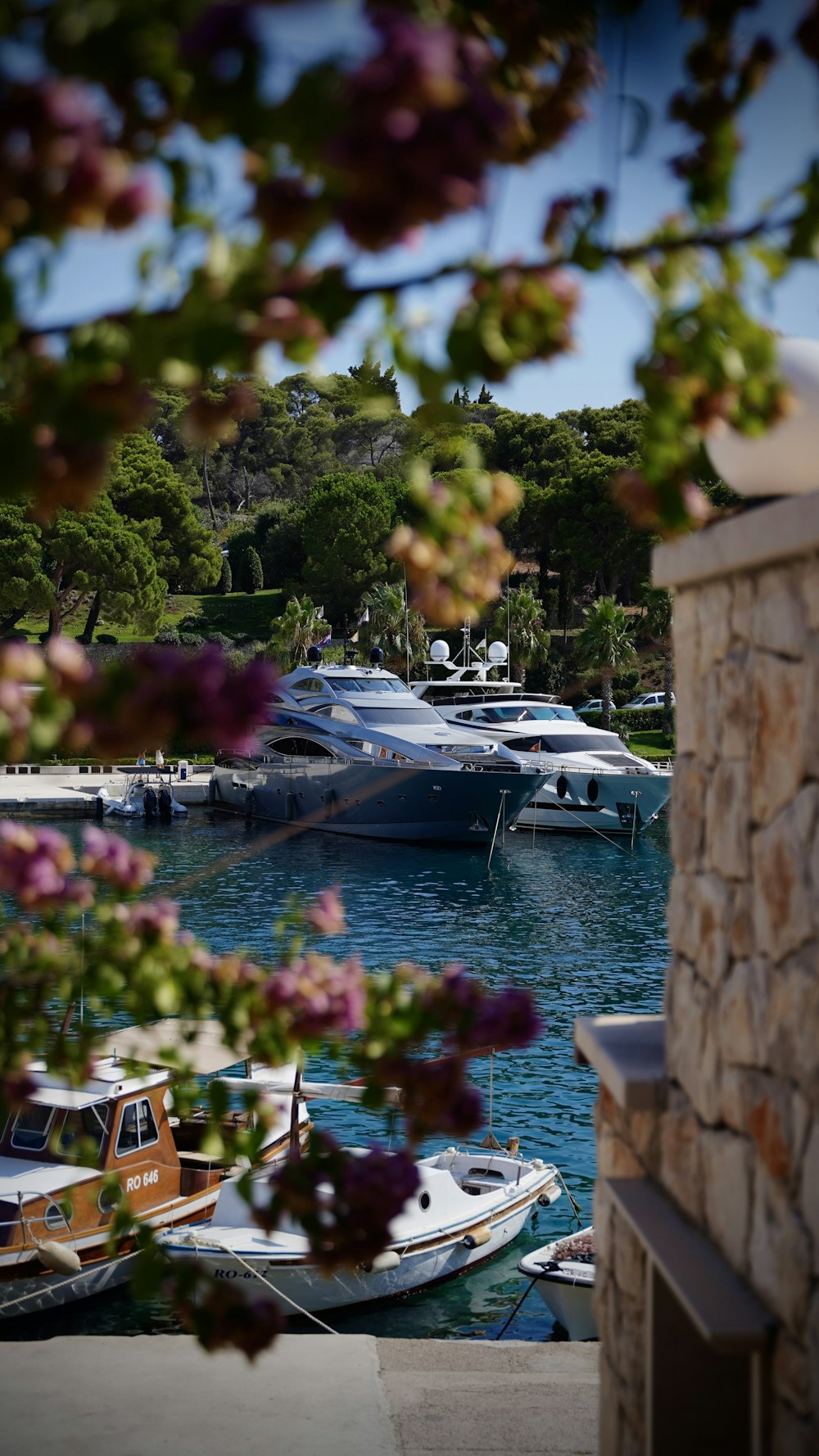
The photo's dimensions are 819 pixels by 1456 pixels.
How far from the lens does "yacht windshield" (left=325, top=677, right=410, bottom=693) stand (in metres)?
34.5

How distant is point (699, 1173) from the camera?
2.90 meters

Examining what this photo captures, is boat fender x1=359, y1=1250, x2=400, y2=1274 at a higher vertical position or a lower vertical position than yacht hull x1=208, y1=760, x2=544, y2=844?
lower

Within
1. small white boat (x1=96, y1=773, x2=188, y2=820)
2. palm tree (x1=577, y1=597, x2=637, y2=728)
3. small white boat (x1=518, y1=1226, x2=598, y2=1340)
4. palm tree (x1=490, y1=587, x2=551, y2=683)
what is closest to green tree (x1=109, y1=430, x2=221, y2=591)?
palm tree (x1=490, y1=587, x2=551, y2=683)

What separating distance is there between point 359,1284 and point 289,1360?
391 centimetres

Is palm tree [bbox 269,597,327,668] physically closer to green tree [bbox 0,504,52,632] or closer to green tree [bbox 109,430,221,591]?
green tree [bbox 109,430,221,591]

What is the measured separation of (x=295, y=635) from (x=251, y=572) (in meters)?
15.1

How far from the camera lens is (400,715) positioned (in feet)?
110

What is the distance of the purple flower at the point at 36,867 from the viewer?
2670 millimetres

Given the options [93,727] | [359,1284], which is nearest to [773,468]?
[93,727]

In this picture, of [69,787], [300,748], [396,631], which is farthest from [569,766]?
[396,631]

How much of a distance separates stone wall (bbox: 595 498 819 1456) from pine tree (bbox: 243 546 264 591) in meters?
64.5

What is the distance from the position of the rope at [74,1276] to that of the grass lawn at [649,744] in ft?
115

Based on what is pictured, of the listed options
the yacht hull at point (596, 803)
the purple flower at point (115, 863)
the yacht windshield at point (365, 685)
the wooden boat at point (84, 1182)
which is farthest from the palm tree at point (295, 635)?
the purple flower at point (115, 863)

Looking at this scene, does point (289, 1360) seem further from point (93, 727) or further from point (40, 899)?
point (93, 727)
